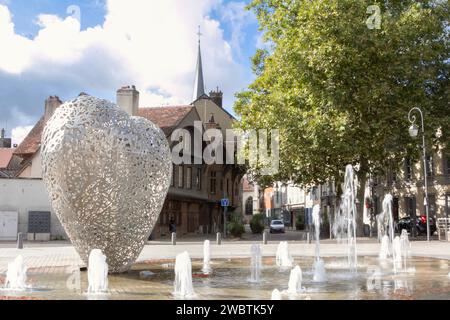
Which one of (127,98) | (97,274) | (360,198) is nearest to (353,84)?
(360,198)

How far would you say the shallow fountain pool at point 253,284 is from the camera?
9.23 m

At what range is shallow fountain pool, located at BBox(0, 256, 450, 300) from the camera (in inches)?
363

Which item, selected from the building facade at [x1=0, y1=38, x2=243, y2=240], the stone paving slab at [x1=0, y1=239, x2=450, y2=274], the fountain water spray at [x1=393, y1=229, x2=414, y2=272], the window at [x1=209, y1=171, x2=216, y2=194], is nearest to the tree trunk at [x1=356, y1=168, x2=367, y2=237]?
the stone paving slab at [x1=0, y1=239, x2=450, y2=274]

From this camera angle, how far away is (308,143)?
28375 millimetres

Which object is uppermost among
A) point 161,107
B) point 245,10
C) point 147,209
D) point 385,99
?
point 245,10

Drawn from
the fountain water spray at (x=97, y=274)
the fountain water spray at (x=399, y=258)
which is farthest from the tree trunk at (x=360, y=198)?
the fountain water spray at (x=97, y=274)

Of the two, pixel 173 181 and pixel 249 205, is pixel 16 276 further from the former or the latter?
pixel 249 205

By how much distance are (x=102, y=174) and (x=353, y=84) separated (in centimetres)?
2020

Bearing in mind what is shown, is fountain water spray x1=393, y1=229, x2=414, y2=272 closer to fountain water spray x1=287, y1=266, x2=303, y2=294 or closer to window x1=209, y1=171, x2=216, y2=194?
fountain water spray x1=287, y1=266, x2=303, y2=294

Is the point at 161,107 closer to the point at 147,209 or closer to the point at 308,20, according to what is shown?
the point at 308,20

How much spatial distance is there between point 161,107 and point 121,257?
33.4 metres

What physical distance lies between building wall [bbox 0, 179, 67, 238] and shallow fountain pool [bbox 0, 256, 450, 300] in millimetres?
21439
